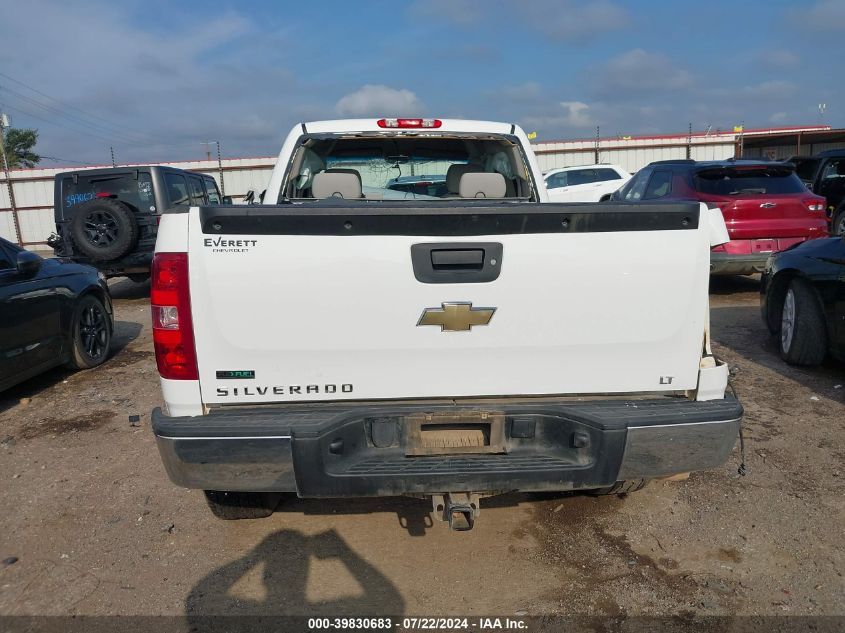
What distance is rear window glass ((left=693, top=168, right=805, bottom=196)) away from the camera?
817 cm

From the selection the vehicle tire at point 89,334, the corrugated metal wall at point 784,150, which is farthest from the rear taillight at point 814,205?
the corrugated metal wall at point 784,150

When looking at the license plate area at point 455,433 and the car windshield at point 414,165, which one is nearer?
the license plate area at point 455,433

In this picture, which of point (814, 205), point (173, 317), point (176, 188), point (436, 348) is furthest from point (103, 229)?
point (814, 205)

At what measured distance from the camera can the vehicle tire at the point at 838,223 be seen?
10.6 m

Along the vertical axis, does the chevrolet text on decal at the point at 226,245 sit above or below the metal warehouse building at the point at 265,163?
below

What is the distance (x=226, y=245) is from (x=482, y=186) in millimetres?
1946

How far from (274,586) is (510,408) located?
1366 mm

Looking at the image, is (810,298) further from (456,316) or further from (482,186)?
(456,316)

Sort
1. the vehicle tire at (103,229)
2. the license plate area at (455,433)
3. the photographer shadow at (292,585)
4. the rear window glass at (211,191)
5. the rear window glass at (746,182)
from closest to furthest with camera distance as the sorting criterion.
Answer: the license plate area at (455,433) < the photographer shadow at (292,585) < the rear window glass at (746,182) < the vehicle tire at (103,229) < the rear window glass at (211,191)

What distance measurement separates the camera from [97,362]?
6531mm

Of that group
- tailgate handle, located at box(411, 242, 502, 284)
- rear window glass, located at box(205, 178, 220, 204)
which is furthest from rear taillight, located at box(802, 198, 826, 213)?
rear window glass, located at box(205, 178, 220, 204)

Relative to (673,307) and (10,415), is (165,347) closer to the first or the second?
(673,307)

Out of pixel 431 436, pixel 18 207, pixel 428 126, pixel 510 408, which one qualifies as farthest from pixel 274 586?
pixel 18 207

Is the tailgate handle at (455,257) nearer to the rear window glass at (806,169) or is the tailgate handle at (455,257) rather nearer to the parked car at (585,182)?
the rear window glass at (806,169)
